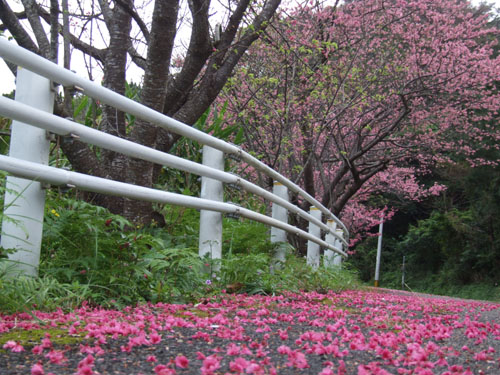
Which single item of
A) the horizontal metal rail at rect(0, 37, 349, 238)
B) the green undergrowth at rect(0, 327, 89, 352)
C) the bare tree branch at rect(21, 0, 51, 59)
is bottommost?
the green undergrowth at rect(0, 327, 89, 352)

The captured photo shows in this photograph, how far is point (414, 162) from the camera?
26.3 meters

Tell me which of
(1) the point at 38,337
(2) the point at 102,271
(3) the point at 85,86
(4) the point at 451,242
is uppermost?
(4) the point at 451,242

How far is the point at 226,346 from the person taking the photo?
1946 mm

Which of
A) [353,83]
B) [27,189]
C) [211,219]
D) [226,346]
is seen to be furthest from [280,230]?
[353,83]

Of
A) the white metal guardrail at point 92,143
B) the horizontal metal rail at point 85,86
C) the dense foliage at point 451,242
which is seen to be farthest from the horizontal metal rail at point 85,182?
the dense foliage at point 451,242

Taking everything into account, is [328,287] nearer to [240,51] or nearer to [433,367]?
[240,51]

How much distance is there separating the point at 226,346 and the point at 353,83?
9.42 metres

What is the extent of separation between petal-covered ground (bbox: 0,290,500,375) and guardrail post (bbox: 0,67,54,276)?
1.34ft

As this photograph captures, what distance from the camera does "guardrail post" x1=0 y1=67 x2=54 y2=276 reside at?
8.58 ft

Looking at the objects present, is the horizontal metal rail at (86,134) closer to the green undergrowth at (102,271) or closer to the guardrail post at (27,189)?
the guardrail post at (27,189)

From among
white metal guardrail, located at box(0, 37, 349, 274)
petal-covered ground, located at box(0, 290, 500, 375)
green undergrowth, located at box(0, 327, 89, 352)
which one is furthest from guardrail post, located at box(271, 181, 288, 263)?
green undergrowth, located at box(0, 327, 89, 352)

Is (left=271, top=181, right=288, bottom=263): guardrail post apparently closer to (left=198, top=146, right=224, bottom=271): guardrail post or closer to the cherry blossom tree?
(left=198, top=146, right=224, bottom=271): guardrail post

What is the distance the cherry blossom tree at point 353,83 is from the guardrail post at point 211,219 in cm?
427

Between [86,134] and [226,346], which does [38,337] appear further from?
[86,134]
